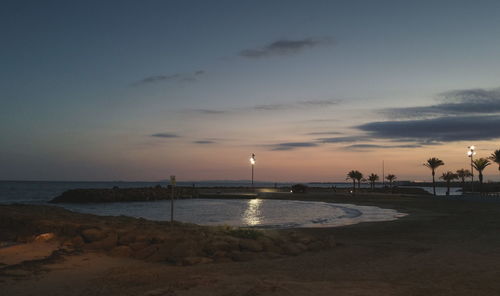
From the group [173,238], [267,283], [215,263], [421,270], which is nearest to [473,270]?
[421,270]

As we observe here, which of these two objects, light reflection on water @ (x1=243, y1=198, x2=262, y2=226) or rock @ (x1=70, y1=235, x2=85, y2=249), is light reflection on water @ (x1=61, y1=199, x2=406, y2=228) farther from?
rock @ (x1=70, y1=235, x2=85, y2=249)

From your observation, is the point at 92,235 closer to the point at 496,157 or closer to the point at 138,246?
the point at 138,246

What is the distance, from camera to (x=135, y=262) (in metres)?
12.4

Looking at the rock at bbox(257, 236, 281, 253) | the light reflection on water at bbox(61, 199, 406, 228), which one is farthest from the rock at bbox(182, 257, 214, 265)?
the light reflection on water at bbox(61, 199, 406, 228)

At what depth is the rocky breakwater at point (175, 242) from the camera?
12.8m

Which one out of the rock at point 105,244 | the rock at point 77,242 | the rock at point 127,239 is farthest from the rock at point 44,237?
the rock at point 127,239

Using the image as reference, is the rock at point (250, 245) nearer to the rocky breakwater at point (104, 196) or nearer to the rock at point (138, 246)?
the rock at point (138, 246)

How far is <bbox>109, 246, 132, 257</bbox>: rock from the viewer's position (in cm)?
1318

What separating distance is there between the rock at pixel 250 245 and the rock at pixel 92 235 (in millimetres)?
4607

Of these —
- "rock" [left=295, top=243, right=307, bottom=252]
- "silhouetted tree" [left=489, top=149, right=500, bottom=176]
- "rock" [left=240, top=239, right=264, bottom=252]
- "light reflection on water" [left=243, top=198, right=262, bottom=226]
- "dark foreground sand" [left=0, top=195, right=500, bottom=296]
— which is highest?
"silhouetted tree" [left=489, top=149, right=500, bottom=176]

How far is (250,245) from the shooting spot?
1356 cm

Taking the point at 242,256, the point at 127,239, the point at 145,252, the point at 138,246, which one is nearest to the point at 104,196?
the point at 127,239

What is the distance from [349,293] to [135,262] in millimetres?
6545

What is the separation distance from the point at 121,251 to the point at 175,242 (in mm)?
1695
